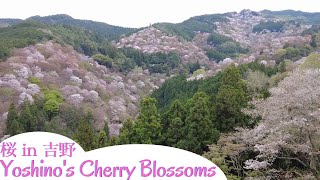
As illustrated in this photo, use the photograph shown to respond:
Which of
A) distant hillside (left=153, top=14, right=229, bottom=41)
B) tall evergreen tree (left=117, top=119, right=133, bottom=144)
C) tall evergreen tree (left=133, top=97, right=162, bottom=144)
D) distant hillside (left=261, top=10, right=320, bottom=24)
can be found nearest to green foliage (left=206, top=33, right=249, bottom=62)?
distant hillside (left=153, top=14, right=229, bottom=41)

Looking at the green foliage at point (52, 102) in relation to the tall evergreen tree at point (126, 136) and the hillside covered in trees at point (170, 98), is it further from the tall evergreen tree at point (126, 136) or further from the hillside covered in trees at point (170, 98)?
the tall evergreen tree at point (126, 136)

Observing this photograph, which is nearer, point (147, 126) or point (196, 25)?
point (147, 126)

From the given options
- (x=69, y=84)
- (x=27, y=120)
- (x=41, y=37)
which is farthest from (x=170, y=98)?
(x=41, y=37)

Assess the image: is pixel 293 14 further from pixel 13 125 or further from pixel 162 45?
pixel 13 125

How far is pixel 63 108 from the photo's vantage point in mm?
32906

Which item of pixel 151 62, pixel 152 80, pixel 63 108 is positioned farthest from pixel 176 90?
pixel 151 62

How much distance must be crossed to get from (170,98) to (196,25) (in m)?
86.5

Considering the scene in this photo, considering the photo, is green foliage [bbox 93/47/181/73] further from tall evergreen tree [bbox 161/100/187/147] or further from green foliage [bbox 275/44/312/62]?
tall evergreen tree [bbox 161/100/187/147]

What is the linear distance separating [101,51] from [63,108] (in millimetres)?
28255

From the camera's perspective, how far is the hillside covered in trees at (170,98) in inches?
485

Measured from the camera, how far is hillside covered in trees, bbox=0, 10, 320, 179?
485 inches

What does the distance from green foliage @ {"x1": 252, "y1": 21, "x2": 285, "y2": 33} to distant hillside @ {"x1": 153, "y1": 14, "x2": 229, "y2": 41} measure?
41.2 ft

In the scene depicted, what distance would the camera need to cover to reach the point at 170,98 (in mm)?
38219

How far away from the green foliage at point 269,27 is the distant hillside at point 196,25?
41.2 feet
